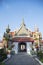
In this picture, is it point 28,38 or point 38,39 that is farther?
Answer: point 28,38

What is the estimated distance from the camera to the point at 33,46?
1203 inches

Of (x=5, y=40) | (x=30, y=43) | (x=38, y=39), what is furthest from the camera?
(x=30, y=43)

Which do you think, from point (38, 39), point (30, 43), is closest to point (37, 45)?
point (38, 39)

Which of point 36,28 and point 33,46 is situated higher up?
point 36,28

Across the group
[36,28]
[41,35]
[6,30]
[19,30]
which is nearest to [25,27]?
[19,30]

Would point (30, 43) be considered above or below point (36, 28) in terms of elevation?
below

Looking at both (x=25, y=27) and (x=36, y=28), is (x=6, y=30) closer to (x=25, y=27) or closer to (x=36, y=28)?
(x=36, y=28)

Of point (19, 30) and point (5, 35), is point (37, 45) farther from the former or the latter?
point (19, 30)

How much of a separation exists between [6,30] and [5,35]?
0.67 metres

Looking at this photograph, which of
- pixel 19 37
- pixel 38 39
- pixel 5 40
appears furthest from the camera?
pixel 19 37

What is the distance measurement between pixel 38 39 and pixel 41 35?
1.09 m

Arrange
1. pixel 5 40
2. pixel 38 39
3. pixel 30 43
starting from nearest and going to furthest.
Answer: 1. pixel 5 40
2. pixel 38 39
3. pixel 30 43

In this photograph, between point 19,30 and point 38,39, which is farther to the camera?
point 19,30

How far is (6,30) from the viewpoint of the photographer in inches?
1085
